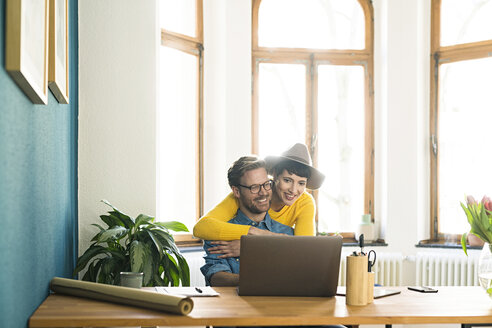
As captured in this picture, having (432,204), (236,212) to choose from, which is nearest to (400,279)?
(432,204)

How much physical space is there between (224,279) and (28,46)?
151 centimetres

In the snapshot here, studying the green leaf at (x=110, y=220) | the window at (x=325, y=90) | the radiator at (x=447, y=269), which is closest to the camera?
the green leaf at (x=110, y=220)

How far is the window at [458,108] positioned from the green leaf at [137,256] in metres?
3.04

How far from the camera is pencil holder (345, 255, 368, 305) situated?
2061 millimetres

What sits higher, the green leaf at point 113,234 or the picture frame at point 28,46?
the picture frame at point 28,46

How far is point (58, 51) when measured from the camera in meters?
2.24

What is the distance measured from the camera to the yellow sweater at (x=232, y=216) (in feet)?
8.67

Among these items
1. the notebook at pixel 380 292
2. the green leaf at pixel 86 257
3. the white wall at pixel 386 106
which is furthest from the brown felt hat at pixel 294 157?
the white wall at pixel 386 106

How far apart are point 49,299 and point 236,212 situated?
1.14m

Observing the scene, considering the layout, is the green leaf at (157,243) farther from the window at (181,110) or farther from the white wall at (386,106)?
the white wall at (386,106)

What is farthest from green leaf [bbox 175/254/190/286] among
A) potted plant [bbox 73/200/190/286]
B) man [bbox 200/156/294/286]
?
man [bbox 200/156/294/286]

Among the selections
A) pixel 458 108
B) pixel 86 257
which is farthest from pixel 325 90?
pixel 86 257

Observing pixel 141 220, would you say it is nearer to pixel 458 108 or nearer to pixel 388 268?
pixel 388 268

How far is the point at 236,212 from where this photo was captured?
2916 millimetres
